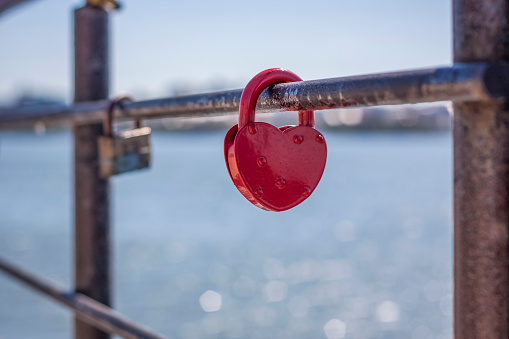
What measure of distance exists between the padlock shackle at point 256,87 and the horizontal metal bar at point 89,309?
0.50 metres

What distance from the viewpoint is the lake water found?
14766 millimetres

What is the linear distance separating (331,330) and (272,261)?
6.56m

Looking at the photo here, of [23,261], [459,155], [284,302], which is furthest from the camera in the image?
[23,261]

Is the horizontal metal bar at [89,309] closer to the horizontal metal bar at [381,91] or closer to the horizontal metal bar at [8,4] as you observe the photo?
the horizontal metal bar at [381,91]

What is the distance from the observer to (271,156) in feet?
1.92

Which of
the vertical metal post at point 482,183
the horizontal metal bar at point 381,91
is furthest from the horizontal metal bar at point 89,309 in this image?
the vertical metal post at point 482,183

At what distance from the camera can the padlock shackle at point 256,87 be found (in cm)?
60

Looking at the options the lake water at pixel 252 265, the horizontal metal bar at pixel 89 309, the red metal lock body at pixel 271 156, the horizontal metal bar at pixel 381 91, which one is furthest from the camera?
the lake water at pixel 252 265

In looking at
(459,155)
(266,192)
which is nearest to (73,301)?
(266,192)

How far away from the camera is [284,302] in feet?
53.8

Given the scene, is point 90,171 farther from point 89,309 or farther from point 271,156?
point 271,156

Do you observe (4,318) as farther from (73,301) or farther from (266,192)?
(266,192)

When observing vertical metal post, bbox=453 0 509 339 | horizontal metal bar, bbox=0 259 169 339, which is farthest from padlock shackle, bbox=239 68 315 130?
horizontal metal bar, bbox=0 259 169 339

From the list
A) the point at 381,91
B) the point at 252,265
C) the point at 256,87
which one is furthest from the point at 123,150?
the point at 252,265
